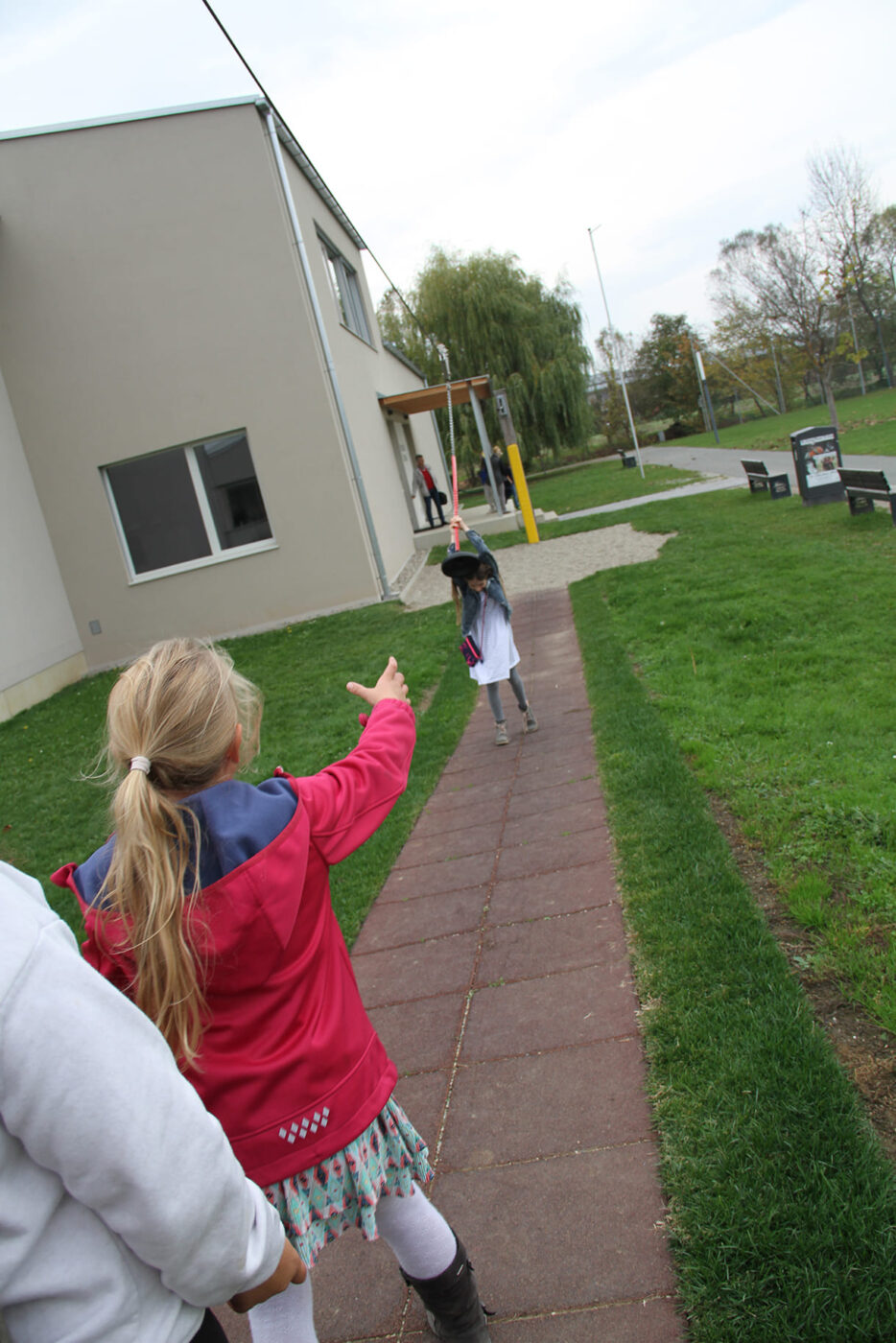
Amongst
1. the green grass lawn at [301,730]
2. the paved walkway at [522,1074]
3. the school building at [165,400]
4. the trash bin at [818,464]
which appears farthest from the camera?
the trash bin at [818,464]

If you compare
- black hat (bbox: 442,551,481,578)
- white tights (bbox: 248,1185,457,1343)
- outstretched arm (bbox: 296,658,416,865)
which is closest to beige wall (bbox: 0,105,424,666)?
black hat (bbox: 442,551,481,578)

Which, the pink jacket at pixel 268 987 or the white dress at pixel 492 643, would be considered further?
the white dress at pixel 492 643

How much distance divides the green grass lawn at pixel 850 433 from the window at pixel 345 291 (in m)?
9.70

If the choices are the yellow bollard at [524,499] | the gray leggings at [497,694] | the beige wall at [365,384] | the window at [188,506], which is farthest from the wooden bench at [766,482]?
the gray leggings at [497,694]

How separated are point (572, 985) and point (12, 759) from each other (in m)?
7.47

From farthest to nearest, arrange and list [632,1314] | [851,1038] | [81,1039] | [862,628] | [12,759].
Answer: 1. [12,759]
2. [862,628]
3. [851,1038]
4. [632,1314]
5. [81,1039]

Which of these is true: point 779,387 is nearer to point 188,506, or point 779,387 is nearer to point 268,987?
point 188,506

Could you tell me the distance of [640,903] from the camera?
381cm

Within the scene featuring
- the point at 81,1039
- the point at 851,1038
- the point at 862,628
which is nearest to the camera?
the point at 81,1039

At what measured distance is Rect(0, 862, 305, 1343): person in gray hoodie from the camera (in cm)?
102

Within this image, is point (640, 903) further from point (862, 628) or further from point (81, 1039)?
point (862, 628)

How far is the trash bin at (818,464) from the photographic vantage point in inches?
538

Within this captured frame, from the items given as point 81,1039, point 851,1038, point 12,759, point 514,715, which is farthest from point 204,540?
point 81,1039

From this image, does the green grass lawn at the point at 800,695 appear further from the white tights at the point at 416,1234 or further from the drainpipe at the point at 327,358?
the drainpipe at the point at 327,358
